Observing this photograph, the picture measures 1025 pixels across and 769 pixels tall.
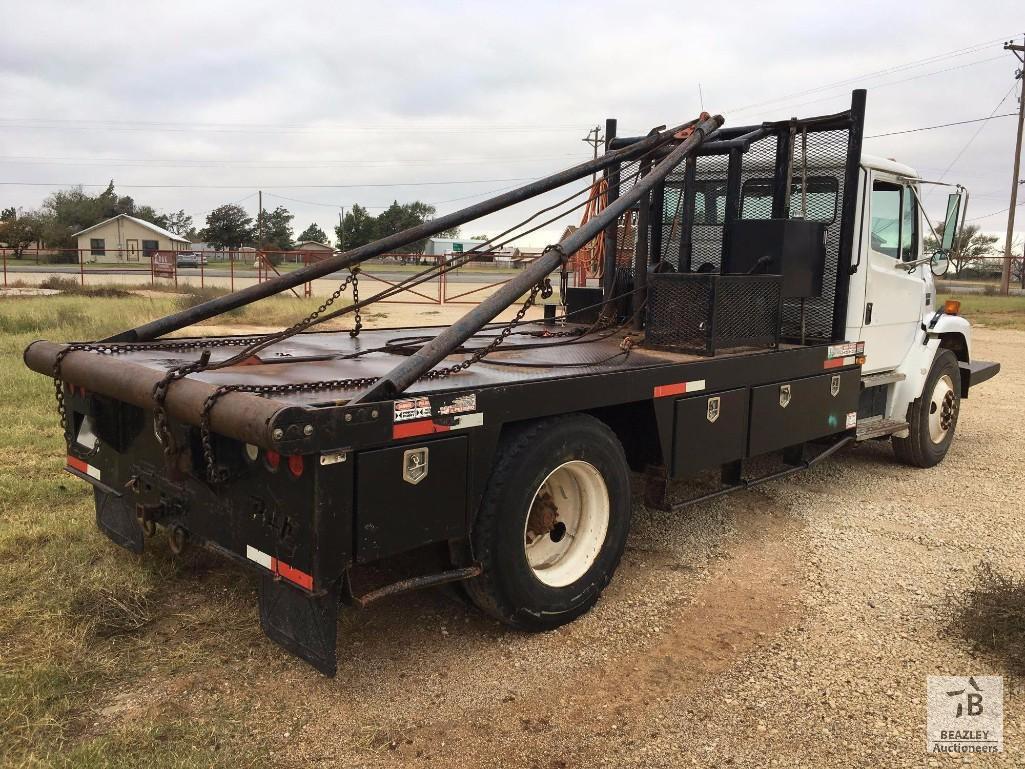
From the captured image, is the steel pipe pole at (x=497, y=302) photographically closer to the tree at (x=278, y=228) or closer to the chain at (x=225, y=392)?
the chain at (x=225, y=392)

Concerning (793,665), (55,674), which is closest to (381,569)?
(55,674)

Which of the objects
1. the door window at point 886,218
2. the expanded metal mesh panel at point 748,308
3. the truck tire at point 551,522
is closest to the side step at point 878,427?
the door window at point 886,218

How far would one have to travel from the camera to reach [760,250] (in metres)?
5.75

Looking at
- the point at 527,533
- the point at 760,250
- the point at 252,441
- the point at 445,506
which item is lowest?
the point at 527,533

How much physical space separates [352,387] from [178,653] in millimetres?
1397

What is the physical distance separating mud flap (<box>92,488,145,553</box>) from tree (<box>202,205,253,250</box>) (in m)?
73.9

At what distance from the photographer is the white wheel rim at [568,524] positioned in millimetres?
4090

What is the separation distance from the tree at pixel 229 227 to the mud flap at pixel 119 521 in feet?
243

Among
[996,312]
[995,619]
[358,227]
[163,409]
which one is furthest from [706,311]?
[358,227]

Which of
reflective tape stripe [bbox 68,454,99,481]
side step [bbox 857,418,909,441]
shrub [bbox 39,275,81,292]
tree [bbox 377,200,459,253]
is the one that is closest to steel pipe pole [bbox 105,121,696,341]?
reflective tape stripe [bbox 68,454,99,481]

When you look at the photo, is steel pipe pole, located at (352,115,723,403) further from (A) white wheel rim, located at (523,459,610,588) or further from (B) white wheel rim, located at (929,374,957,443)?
(B) white wheel rim, located at (929,374,957,443)

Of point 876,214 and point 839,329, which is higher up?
point 876,214

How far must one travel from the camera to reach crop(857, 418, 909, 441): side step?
642cm

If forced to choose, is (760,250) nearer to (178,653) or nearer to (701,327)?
(701,327)
